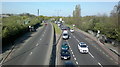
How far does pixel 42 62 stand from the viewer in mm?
21578

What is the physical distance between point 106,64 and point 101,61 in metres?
1.42

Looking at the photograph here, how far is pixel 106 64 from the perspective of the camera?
74.8ft

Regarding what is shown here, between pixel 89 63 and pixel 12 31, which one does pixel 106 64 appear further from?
pixel 12 31

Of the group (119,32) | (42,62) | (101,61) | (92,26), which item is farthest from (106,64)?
(92,26)

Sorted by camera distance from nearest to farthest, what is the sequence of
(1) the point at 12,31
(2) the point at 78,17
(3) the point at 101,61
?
1. (3) the point at 101,61
2. (1) the point at 12,31
3. (2) the point at 78,17

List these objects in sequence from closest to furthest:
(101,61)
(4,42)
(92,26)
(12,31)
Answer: (101,61) → (4,42) → (12,31) → (92,26)

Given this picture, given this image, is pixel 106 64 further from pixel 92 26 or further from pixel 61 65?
pixel 92 26

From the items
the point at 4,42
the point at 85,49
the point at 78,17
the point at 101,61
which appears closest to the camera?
the point at 101,61

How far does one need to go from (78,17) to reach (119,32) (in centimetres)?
5656

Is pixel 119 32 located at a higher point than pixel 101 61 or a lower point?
higher

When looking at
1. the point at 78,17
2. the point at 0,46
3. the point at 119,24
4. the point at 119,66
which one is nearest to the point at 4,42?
the point at 0,46

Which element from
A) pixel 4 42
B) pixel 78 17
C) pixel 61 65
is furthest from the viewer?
pixel 78 17

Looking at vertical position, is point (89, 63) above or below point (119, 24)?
below

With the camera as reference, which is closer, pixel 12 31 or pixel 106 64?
pixel 106 64
